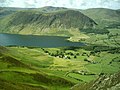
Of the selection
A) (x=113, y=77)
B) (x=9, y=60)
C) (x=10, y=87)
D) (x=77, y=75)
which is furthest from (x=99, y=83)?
(x=77, y=75)

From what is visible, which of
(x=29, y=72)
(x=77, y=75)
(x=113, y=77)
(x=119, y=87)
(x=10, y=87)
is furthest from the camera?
(x=77, y=75)

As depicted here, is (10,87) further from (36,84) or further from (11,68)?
(11,68)

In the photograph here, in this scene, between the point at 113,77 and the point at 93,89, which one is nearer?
the point at 113,77

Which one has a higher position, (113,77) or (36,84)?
(113,77)

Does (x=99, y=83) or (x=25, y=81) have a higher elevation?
(x=99, y=83)

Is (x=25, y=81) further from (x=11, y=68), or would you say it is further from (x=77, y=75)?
(x=77, y=75)

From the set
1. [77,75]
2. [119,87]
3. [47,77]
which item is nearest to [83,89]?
[119,87]

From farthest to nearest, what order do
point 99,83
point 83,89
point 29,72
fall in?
1. point 29,72
2. point 83,89
3. point 99,83

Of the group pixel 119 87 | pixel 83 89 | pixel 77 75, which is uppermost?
pixel 119 87

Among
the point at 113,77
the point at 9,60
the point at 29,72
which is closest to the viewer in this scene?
the point at 113,77
